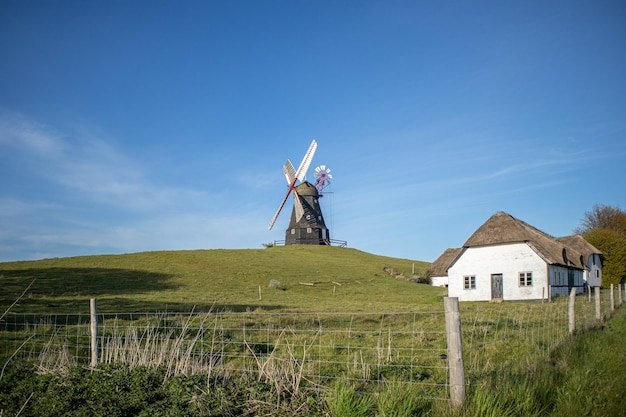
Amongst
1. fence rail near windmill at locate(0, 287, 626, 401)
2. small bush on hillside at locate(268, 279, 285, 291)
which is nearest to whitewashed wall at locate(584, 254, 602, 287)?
small bush on hillside at locate(268, 279, 285, 291)

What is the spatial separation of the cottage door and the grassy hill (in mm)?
4209

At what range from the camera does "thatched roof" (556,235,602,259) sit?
47.1 m

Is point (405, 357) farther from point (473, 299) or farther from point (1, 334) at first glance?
point (473, 299)

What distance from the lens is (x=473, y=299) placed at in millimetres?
36531

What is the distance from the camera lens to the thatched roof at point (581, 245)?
155 feet

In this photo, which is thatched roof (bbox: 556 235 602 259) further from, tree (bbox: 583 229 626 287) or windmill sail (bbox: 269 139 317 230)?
windmill sail (bbox: 269 139 317 230)

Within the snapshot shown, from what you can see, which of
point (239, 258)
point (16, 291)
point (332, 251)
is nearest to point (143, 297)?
point (16, 291)

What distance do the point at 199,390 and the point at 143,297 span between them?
73.8 ft

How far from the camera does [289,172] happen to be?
82500 millimetres

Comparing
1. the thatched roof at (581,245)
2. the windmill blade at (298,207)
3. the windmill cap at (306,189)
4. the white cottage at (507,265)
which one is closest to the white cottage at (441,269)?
the thatched roof at (581,245)

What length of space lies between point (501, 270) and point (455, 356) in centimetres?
3291

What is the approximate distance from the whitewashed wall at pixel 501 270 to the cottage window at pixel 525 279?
230 mm

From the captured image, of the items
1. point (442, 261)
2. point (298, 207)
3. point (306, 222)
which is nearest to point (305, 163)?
point (298, 207)

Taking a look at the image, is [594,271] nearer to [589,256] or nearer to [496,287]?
[589,256]
